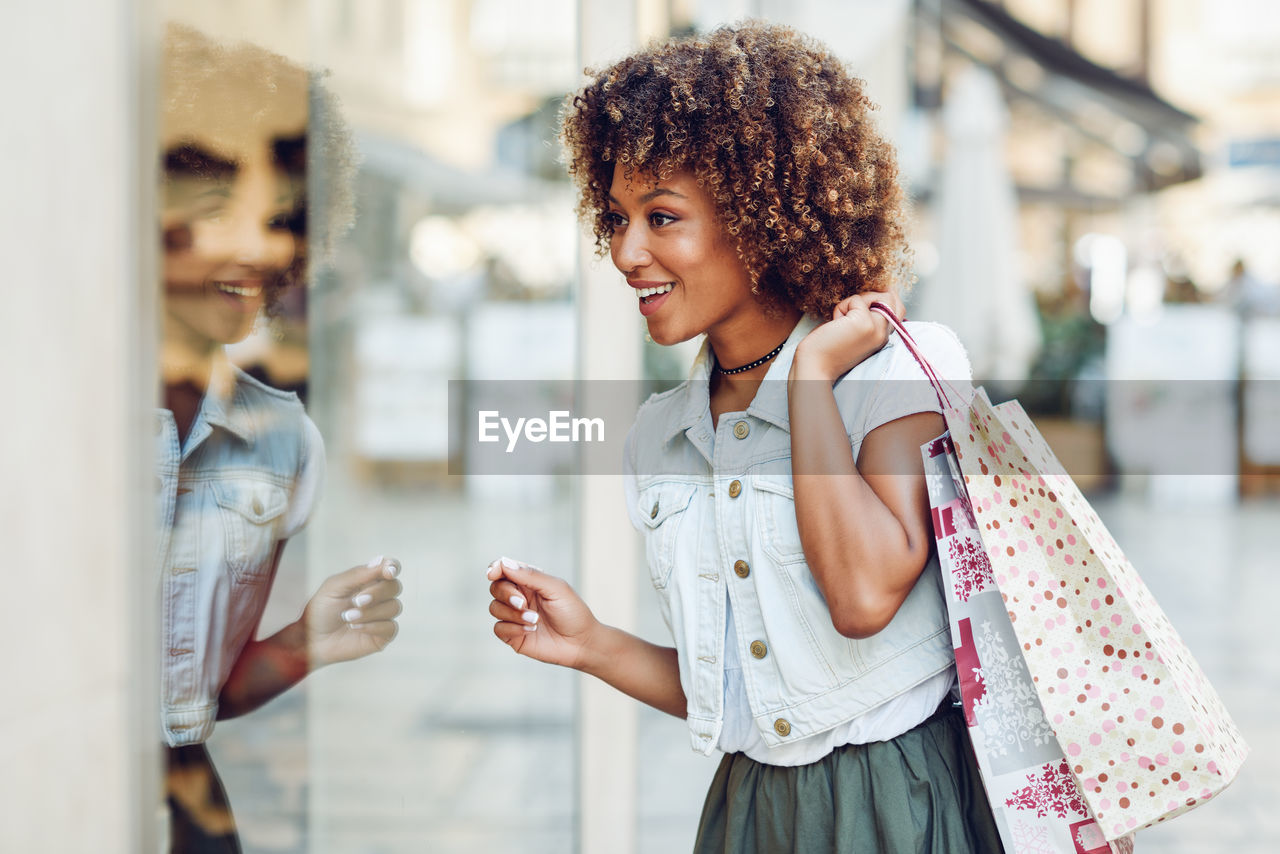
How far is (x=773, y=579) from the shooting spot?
1.30 m

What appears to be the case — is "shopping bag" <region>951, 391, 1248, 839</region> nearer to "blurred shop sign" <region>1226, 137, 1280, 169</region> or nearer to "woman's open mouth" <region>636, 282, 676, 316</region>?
"woman's open mouth" <region>636, 282, 676, 316</region>

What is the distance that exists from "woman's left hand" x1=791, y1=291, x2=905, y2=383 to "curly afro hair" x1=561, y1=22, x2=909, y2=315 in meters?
0.09

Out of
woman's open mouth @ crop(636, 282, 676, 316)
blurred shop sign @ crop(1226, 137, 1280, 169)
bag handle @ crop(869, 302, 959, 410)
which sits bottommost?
bag handle @ crop(869, 302, 959, 410)

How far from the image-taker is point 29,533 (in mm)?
1565

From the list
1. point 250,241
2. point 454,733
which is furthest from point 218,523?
point 454,733

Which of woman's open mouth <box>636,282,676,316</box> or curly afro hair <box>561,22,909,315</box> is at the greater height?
curly afro hair <box>561,22,909,315</box>

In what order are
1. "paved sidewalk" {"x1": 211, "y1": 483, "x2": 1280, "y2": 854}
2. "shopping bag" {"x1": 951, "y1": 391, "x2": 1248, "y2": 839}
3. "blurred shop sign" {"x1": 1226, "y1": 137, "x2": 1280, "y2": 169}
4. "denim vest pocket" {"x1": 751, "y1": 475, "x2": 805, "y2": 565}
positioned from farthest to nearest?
"blurred shop sign" {"x1": 1226, "y1": 137, "x2": 1280, "y2": 169} → "paved sidewalk" {"x1": 211, "y1": 483, "x2": 1280, "y2": 854} → "denim vest pocket" {"x1": 751, "y1": 475, "x2": 805, "y2": 565} → "shopping bag" {"x1": 951, "y1": 391, "x2": 1248, "y2": 839}

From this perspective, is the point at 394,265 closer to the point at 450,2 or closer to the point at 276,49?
the point at 450,2

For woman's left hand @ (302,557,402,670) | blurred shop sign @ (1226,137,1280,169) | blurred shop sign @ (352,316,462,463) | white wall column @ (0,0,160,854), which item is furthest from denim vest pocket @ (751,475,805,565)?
blurred shop sign @ (1226,137,1280,169)

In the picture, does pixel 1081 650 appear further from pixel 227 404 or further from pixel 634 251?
pixel 227 404

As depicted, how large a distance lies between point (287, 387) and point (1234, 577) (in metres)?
5.95

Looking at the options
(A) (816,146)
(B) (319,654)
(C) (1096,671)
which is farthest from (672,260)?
(B) (319,654)

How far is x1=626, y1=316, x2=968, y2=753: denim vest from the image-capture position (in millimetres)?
1259

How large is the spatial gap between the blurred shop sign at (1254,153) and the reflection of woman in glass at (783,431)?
7764 millimetres
